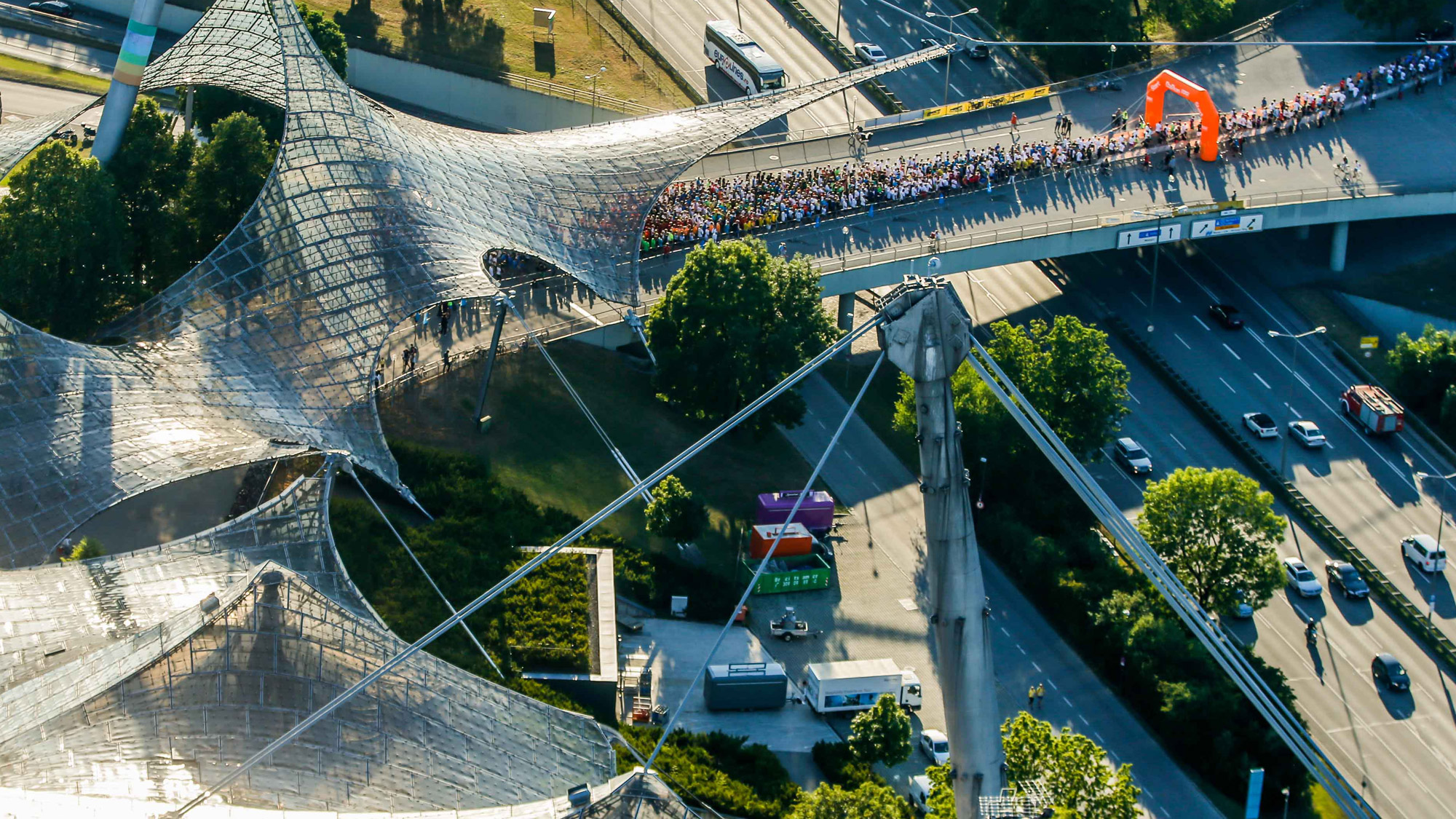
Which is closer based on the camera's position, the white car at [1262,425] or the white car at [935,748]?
the white car at [935,748]

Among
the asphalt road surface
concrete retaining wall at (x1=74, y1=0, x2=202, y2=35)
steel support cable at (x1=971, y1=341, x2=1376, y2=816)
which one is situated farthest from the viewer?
the asphalt road surface

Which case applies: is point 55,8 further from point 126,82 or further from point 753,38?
point 753,38

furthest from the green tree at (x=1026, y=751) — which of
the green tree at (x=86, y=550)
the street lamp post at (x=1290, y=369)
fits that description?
the green tree at (x=86, y=550)

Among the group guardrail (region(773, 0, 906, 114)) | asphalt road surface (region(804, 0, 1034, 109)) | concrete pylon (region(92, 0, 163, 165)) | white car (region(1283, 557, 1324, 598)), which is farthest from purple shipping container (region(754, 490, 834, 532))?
asphalt road surface (region(804, 0, 1034, 109))

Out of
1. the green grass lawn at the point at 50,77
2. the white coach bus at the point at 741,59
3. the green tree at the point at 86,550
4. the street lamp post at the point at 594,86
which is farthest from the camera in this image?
the white coach bus at the point at 741,59

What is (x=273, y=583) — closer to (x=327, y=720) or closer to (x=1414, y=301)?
(x=327, y=720)

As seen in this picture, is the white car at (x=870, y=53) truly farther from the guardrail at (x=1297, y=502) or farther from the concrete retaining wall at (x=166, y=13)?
the concrete retaining wall at (x=166, y=13)

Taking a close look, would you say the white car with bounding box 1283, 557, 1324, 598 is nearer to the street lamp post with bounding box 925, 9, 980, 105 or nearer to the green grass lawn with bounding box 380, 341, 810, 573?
the green grass lawn with bounding box 380, 341, 810, 573
